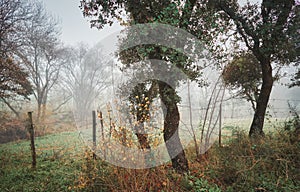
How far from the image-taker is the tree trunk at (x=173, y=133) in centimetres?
457

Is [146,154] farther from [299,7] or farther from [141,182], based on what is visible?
[299,7]

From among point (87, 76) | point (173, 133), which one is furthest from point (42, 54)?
point (173, 133)

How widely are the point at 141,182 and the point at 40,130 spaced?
13.7 meters

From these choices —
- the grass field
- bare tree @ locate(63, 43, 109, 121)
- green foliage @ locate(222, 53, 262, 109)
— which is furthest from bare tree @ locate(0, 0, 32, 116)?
green foliage @ locate(222, 53, 262, 109)

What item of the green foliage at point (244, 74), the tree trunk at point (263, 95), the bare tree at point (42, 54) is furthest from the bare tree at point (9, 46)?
the tree trunk at point (263, 95)

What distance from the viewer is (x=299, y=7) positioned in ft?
17.3

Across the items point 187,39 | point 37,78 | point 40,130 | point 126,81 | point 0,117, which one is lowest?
point 40,130

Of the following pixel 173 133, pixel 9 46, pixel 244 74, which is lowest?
pixel 173 133

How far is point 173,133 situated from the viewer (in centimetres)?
470

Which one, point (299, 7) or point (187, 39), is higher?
point (299, 7)

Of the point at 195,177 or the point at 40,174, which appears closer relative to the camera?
the point at 195,177

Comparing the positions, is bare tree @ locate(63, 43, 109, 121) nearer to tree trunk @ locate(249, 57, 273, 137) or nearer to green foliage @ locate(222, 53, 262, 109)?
green foliage @ locate(222, 53, 262, 109)

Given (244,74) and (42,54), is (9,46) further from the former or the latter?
(244,74)

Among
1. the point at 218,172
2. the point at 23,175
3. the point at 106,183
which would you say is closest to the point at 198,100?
the point at 218,172
